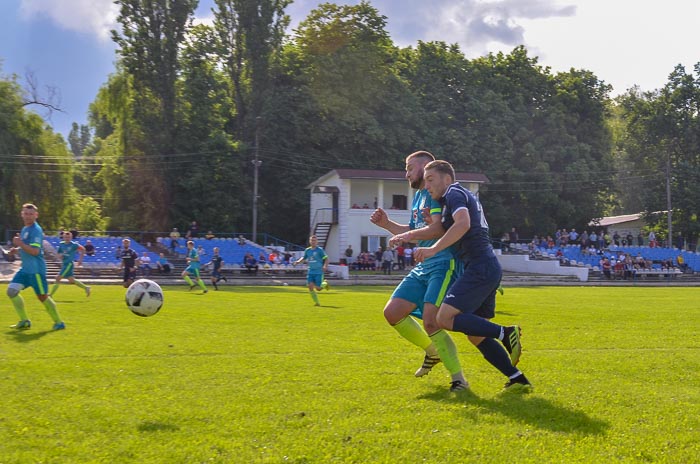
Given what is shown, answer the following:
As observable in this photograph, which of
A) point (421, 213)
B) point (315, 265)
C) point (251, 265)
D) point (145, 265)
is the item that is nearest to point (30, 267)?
point (421, 213)

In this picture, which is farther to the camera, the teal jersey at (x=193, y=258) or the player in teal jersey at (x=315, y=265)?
the teal jersey at (x=193, y=258)

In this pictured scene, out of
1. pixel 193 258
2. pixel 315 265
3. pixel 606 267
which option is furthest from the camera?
pixel 606 267

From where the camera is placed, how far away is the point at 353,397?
665 cm

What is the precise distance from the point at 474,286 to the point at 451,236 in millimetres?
594

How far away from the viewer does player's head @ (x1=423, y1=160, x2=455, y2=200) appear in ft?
23.2

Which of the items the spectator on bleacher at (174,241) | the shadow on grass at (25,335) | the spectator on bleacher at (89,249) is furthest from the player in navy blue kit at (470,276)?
the spectator on bleacher at (174,241)

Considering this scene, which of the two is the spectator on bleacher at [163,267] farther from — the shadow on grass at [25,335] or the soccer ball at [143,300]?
the soccer ball at [143,300]

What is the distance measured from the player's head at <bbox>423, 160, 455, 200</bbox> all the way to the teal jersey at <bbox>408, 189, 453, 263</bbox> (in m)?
0.14

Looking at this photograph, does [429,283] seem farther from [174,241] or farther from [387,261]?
→ [174,241]

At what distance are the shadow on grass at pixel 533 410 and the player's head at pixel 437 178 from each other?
192 cm

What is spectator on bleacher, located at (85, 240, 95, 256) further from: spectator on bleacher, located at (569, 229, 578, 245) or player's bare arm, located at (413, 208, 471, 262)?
spectator on bleacher, located at (569, 229, 578, 245)

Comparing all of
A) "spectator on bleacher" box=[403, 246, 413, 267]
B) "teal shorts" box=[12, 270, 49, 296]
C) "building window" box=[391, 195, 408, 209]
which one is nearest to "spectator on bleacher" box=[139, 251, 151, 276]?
"spectator on bleacher" box=[403, 246, 413, 267]

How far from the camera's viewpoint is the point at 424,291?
7.51 metres

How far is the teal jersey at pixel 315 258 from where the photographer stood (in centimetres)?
2148
